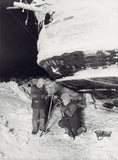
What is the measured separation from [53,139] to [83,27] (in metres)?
2.56

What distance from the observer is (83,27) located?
7.01 metres

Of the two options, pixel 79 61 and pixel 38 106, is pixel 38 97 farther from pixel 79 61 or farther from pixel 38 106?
pixel 79 61

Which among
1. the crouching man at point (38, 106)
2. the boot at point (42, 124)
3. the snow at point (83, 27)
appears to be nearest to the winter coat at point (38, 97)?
the crouching man at point (38, 106)

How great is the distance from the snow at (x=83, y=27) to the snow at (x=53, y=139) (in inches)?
70.6

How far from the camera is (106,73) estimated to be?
710cm

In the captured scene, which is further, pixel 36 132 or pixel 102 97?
pixel 102 97

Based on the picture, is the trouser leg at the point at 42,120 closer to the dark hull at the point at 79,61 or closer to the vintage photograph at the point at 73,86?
the vintage photograph at the point at 73,86

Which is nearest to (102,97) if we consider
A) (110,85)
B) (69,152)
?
(110,85)

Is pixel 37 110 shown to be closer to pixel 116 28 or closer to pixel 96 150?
pixel 96 150

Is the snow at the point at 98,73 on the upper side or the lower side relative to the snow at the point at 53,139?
upper

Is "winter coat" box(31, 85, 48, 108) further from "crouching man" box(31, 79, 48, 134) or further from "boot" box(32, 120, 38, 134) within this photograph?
"boot" box(32, 120, 38, 134)

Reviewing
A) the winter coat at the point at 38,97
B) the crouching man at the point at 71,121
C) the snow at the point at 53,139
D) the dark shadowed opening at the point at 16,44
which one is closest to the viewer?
the snow at the point at 53,139

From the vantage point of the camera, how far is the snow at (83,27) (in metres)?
6.80

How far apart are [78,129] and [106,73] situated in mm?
1420
